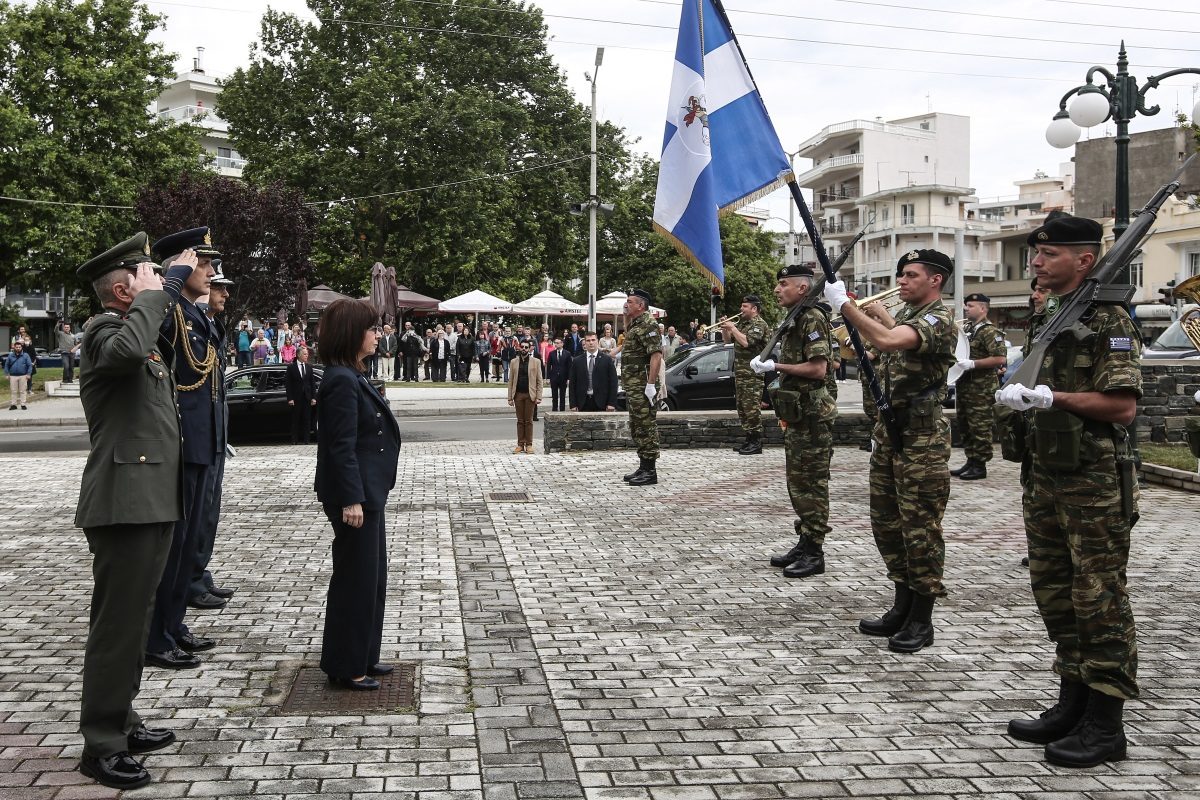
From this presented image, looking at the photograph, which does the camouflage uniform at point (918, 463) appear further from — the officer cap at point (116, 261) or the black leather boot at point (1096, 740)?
the officer cap at point (116, 261)

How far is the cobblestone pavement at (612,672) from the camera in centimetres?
409

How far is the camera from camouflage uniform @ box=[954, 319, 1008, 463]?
454 inches

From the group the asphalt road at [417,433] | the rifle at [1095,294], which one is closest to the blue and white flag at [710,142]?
the rifle at [1095,294]

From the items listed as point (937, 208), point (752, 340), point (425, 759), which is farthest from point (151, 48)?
point (937, 208)

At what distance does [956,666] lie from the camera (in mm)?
5504

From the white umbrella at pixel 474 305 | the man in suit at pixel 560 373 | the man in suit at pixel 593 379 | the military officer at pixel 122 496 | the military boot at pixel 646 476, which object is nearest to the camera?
the military officer at pixel 122 496

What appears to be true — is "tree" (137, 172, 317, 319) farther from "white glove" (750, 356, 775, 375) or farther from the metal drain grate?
the metal drain grate

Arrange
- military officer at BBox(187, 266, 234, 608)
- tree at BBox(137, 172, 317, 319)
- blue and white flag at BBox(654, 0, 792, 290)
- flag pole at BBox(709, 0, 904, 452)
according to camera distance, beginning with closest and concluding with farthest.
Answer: flag pole at BBox(709, 0, 904, 452), military officer at BBox(187, 266, 234, 608), blue and white flag at BBox(654, 0, 792, 290), tree at BBox(137, 172, 317, 319)

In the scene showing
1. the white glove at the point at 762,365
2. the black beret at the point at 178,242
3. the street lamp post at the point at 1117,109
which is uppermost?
the street lamp post at the point at 1117,109

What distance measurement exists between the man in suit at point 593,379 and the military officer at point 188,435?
11103 mm

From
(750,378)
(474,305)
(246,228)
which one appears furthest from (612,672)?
(474,305)

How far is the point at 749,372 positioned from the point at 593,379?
3566mm

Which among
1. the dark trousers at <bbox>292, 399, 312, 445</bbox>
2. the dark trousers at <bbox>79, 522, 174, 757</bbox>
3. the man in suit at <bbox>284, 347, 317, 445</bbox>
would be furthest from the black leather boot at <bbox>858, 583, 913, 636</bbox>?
the man in suit at <bbox>284, 347, 317, 445</bbox>

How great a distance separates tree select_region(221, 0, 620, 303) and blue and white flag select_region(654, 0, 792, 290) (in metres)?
33.5
